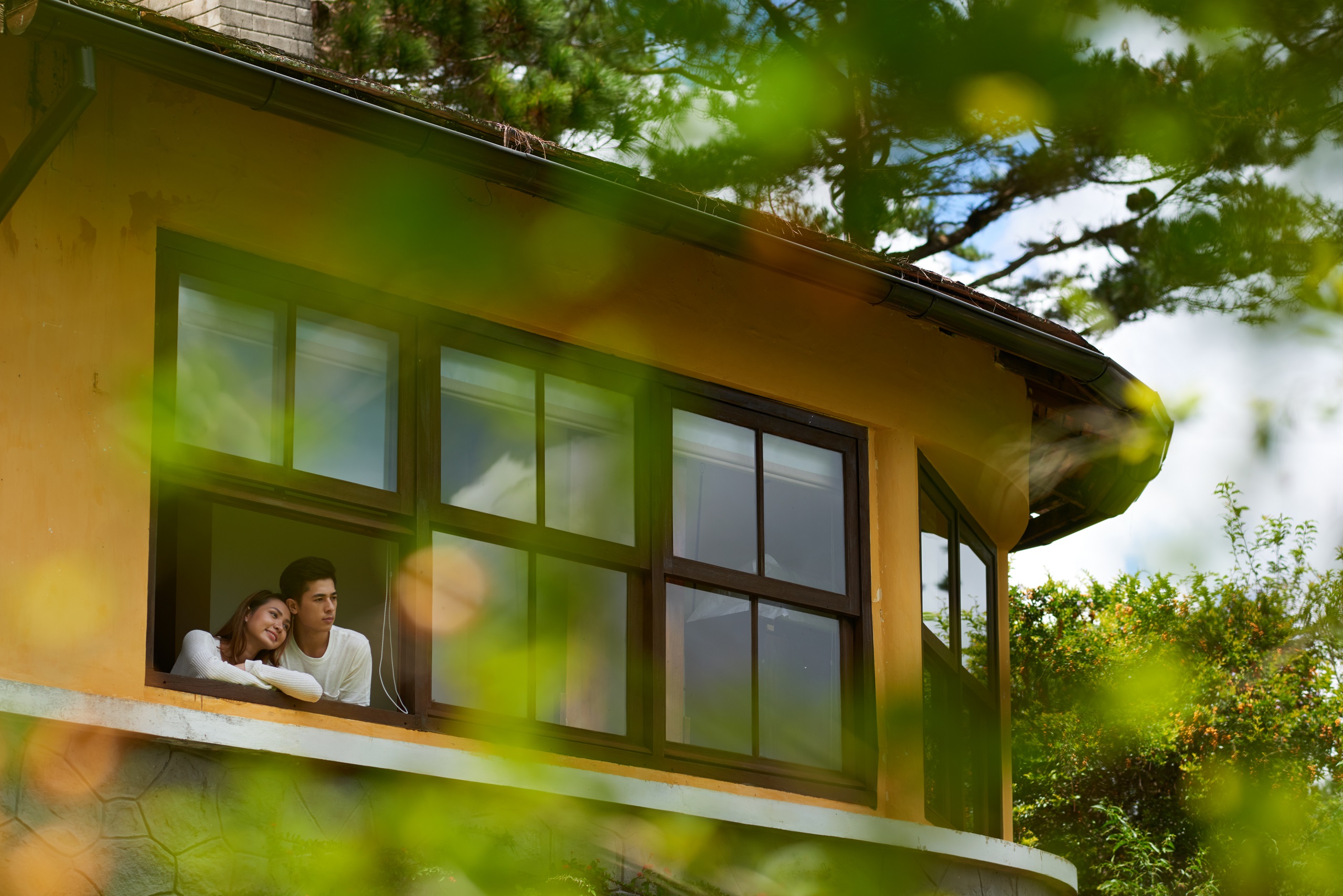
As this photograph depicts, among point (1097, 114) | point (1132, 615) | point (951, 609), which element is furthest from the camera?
point (1132, 615)

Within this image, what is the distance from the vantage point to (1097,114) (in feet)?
7.06

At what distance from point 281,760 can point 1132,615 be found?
22.3 feet

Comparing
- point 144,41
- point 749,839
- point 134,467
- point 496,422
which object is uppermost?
point 144,41

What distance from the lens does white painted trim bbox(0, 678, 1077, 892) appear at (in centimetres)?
458

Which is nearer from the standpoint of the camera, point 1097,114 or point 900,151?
point 1097,114

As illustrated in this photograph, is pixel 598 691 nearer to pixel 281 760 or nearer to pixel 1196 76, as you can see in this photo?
pixel 281 760

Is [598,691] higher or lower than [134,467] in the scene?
lower

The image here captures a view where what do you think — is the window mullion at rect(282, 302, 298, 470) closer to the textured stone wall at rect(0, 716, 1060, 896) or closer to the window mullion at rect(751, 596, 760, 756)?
the textured stone wall at rect(0, 716, 1060, 896)

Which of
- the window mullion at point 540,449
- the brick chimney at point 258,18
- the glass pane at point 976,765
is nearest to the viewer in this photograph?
the window mullion at point 540,449

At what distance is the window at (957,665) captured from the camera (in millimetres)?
8000

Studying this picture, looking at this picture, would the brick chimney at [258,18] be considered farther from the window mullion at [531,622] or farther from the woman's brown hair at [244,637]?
the woman's brown hair at [244,637]

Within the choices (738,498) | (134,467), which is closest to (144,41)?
(134,467)

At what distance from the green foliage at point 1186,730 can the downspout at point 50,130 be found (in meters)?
3.07

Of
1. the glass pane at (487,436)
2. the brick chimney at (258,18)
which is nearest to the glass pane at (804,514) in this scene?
the glass pane at (487,436)
